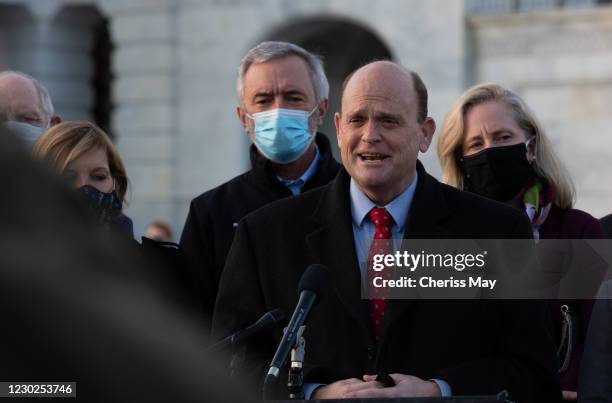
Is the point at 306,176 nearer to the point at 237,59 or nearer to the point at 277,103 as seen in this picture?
the point at 277,103

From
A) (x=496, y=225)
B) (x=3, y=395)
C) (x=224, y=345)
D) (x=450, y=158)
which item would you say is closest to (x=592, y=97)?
(x=450, y=158)

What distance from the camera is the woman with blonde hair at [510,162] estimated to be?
507 cm

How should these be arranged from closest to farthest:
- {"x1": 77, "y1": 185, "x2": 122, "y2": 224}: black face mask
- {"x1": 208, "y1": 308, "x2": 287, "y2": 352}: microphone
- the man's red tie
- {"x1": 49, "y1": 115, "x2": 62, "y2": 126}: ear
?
{"x1": 208, "y1": 308, "x2": 287, "y2": 352}: microphone → the man's red tie → {"x1": 77, "y1": 185, "x2": 122, "y2": 224}: black face mask → {"x1": 49, "y1": 115, "x2": 62, "y2": 126}: ear

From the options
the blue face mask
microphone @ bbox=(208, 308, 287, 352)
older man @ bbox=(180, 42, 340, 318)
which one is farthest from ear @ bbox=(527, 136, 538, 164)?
microphone @ bbox=(208, 308, 287, 352)

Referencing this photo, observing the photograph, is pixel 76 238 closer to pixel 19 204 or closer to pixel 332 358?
pixel 19 204

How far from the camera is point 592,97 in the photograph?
16.2 metres

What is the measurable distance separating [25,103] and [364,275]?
7.82ft

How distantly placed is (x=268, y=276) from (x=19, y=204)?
3.08 meters

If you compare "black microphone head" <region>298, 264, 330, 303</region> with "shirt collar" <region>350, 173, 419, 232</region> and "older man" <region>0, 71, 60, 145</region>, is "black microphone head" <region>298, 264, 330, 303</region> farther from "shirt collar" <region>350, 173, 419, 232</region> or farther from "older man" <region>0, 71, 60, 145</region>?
"older man" <region>0, 71, 60, 145</region>

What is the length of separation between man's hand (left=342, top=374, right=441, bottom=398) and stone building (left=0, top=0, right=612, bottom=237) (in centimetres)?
1243

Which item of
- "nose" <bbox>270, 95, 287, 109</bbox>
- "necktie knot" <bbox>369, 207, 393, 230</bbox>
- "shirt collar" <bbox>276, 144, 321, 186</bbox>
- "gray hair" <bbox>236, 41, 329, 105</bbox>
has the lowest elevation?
"necktie knot" <bbox>369, 207, 393, 230</bbox>

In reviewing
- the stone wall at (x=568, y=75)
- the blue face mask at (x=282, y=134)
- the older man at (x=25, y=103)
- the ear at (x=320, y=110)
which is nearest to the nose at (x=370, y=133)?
the blue face mask at (x=282, y=134)

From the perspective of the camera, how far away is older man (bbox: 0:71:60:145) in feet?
18.3

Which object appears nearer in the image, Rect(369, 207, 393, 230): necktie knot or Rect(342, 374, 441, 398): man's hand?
Rect(342, 374, 441, 398): man's hand
